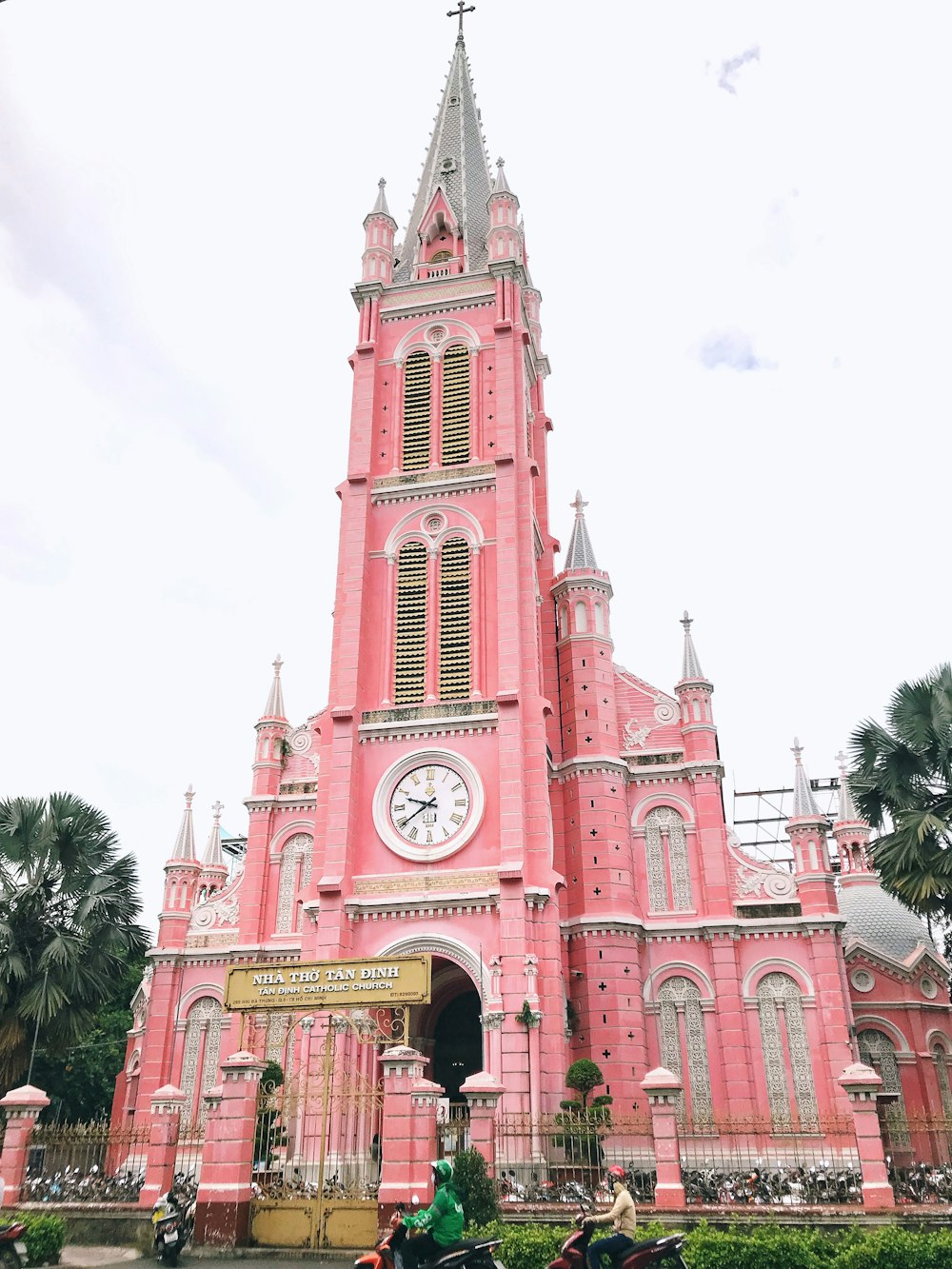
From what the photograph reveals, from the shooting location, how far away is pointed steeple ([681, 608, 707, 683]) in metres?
30.9

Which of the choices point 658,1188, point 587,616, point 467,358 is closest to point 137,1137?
point 658,1188

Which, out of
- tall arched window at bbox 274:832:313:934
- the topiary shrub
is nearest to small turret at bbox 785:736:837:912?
tall arched window at bbox 274:832:313:934

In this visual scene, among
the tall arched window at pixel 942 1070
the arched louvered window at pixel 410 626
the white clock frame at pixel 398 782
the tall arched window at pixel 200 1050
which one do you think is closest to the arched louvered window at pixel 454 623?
the arched louvered window at pixel 410 626

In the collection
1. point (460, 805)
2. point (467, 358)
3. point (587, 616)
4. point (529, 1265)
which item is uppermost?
point (467, 358)

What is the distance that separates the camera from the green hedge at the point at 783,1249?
11.6 metres

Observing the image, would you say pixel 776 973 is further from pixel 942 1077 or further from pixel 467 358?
pixel 467 358

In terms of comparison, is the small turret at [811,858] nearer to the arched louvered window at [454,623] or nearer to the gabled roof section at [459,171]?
the arched louvered window at [454,623]

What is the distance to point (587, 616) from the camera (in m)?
32.0

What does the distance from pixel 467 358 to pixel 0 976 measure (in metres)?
20.8

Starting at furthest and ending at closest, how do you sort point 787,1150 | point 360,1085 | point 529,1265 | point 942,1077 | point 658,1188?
1. point 942,1077
2. point 787,1150
3. point 360,1085
4. point 658,1188
5. point 529,1265

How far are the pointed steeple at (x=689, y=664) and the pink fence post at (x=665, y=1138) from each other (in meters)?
14.9

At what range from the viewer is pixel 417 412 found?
3194 centimetres

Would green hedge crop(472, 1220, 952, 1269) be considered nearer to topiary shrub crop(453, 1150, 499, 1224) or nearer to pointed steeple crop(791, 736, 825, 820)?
topiary shrub crop(453, 1150, 499, 1224)

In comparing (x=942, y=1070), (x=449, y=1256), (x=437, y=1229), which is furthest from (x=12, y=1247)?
(x=942, y=1070)
